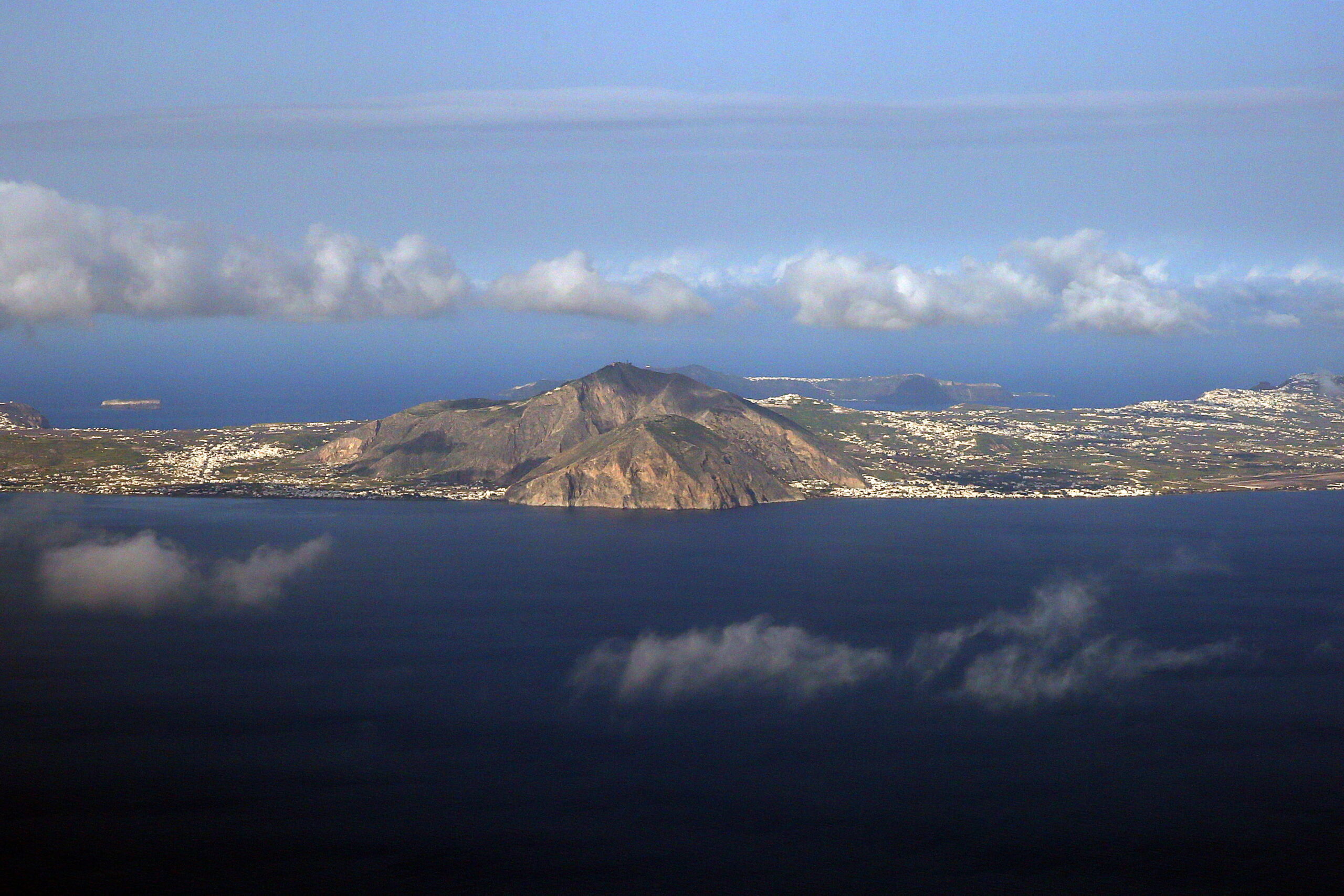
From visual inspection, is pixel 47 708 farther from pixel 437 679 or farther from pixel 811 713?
pixel 811 713

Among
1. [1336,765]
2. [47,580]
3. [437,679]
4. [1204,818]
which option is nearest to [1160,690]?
[1336,765]

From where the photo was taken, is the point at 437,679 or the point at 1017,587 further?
the point at 1017,587

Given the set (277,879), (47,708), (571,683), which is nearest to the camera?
(277,879)

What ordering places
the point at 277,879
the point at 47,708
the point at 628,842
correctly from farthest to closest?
the point at 47,708 < the point at 628,842 < the point at 277,879

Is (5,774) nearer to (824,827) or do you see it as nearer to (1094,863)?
(824,827)

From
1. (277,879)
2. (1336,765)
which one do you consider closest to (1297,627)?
(1336,765)

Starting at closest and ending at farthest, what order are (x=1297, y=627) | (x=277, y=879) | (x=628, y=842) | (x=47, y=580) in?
(x=277, y=879) → (x=628, y=842) → (x=1297, y=627) → (x=47, y=580)
